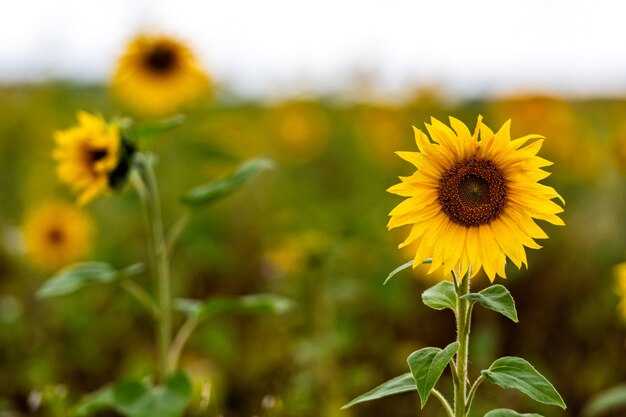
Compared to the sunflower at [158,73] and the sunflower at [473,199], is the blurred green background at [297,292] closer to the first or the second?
the sunflower at [158,73]

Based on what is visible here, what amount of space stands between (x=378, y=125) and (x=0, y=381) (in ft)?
10.9

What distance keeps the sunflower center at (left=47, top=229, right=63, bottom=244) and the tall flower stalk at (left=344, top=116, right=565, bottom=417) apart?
2444 mm

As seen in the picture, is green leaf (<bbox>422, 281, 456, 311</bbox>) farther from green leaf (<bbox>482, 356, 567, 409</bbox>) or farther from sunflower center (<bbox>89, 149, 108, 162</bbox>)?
sunflower center (<bbox>89, 149, 108, 162</bbox>)

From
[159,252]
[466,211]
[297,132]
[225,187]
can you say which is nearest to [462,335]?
[466,211]

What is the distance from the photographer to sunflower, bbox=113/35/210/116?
3.29 metres

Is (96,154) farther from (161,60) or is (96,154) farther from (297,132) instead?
(297,132)

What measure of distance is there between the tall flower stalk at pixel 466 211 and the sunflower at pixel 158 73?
2231mm

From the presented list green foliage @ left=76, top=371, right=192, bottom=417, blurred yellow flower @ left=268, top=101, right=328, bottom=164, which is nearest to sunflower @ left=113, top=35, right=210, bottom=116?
green foliage @ left=76, top=371, right=192, bottom=417

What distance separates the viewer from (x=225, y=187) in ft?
6.03

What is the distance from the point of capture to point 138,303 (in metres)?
3.29

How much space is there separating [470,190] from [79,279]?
1003 millimetres

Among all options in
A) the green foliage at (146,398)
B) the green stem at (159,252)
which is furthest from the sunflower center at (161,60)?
the green foliage at (146,398)

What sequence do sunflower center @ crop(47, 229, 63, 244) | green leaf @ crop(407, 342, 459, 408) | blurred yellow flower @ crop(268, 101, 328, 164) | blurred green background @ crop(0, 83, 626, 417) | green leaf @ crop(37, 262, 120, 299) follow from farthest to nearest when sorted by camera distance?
blurred yellow flower @ crop(268, 101, 328, 164), sunflower center @ crop(47, 229, 63, 244), blurred green background @ crop(0, 83, 626, 417), green leaf @ crop(37, 262, 120, 299), green leaf @ crop(407, 342, 459, 408)

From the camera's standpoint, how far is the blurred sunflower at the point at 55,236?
3.32m
